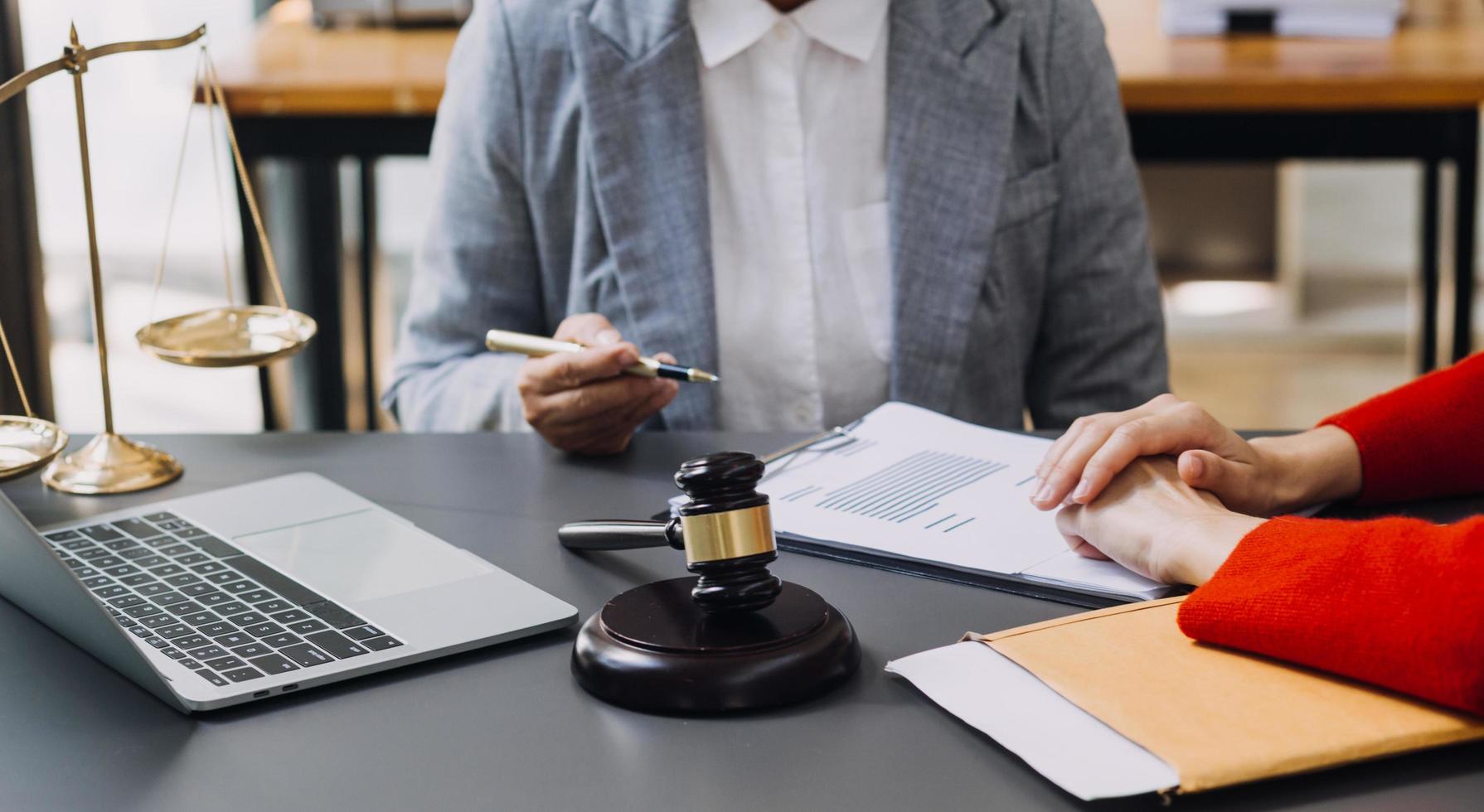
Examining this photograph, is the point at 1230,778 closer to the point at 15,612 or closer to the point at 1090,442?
the point at 1090,442

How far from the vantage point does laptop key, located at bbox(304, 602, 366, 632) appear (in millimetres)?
715

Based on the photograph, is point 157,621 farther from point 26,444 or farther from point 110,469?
point 110,469

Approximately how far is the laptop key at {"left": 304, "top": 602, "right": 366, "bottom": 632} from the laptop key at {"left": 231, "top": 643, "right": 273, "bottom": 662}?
37 mm

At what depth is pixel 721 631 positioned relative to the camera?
2.11 ft

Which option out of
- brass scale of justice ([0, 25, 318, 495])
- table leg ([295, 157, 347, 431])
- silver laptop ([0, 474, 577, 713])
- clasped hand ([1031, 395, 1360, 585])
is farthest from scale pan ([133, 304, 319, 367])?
table leg ([295, 157, 347, 431])

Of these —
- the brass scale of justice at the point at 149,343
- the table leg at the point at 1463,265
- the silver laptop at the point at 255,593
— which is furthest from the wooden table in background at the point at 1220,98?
the silver laptop at the point at 255,593

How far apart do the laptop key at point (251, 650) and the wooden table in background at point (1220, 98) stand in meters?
1.43

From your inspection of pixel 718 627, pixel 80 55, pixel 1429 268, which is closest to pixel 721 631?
pixel 718 627

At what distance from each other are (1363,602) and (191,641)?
1.74ft

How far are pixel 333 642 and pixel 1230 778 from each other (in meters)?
0.41

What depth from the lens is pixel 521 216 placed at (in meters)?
1.36

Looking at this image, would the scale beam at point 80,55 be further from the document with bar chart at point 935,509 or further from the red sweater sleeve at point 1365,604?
the red sweater sleeve at point 1365,604

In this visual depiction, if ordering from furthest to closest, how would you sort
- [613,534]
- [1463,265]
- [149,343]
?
[1463,265]
[149,343]
[613,534]

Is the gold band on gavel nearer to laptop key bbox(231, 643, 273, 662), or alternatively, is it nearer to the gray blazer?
laptop key bbox(231, 643, 273, 662)
